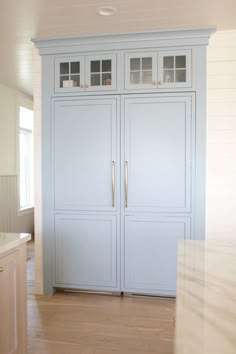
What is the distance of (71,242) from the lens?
3.44 metres

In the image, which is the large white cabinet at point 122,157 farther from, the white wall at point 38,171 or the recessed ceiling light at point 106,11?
the recessed ceiling light at point 106,11

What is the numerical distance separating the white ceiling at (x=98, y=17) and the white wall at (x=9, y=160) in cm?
183

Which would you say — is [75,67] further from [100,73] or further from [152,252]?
[152,252]

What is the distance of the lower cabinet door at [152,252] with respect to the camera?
3.28m

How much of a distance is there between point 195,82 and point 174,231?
144 centimetres

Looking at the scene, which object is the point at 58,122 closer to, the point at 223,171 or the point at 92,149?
the point at 92,149

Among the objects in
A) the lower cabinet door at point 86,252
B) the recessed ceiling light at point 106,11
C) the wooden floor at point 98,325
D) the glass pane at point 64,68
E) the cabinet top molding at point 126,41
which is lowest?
the wooden floor at point 98,325

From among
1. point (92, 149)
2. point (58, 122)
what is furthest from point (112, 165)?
point (58, 122)

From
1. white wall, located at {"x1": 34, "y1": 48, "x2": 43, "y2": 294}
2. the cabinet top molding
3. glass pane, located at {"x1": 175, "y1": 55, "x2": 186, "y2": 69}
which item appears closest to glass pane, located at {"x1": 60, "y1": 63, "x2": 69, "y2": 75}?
the cabinet top molding

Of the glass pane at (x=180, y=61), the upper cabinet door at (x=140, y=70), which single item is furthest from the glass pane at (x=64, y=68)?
the glass pane at (x=180, y=61)

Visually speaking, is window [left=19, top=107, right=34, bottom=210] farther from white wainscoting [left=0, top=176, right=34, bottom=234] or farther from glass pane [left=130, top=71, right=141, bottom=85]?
glass pane [left=130, top=71, right=141, bottom=85]

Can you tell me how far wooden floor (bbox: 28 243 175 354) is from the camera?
8.02 feet

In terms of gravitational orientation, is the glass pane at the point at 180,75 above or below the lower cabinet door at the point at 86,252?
above

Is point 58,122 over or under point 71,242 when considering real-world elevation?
over
